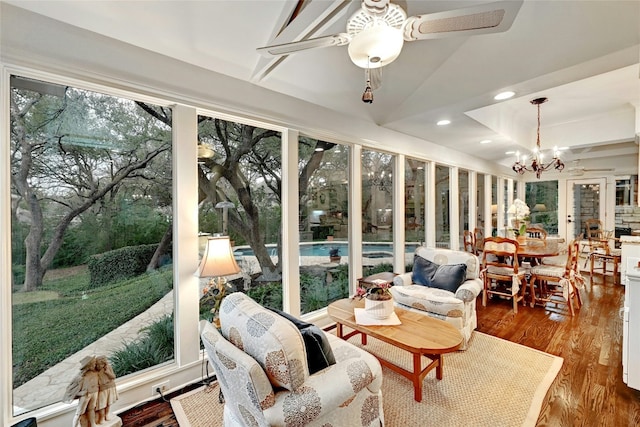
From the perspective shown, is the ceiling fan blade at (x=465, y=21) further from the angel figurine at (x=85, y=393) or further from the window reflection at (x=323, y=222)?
the angel figurine at (x=85, y=393)

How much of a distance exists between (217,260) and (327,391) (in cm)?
129

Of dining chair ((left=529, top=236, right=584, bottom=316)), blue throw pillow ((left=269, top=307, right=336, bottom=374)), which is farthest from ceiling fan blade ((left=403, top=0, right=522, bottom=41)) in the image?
dining chair ((left=529, top=236, right=584, bottom=316))

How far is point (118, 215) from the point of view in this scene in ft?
7.06

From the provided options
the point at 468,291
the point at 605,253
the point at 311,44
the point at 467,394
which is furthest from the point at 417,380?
the point at 605,253

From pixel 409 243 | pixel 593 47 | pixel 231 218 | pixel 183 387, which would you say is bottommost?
pixel 183 387

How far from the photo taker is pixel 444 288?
3.19m

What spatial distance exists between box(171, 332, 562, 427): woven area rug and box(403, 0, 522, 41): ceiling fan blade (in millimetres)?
2428

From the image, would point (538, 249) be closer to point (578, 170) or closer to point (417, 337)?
point (417, 337)

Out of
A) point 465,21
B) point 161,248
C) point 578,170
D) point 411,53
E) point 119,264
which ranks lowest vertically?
point 119,264

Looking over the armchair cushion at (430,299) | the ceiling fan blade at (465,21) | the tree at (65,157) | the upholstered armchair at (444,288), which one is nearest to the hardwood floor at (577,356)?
the upholstered armchair at (444,288)

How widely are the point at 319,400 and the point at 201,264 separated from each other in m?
1.37

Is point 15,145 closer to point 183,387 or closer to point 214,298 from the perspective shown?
point 214,298

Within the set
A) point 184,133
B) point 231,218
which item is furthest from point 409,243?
point 184,133

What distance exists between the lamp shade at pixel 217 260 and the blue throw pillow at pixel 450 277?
7.59 ft
